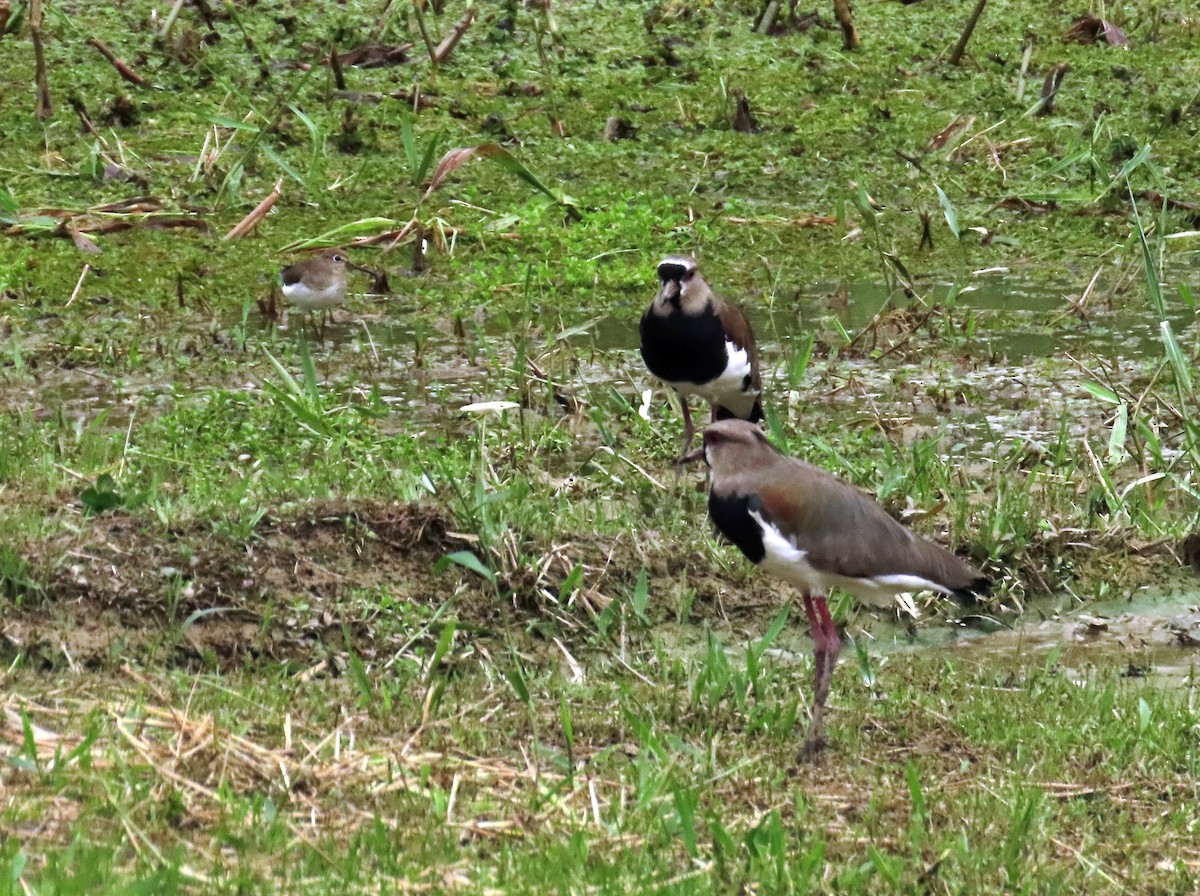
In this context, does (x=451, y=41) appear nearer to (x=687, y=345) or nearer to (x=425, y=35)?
(x=425, y=35)

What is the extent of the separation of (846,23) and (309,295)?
4.75m

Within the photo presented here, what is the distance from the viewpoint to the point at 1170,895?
13.0 ft

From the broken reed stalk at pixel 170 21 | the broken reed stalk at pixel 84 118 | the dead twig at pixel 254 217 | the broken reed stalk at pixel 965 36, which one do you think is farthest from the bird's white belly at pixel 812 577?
the broken reed stalk at pixel 170 21

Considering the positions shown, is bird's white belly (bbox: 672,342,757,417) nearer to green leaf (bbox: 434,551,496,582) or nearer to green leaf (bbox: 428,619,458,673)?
green leaf (bbox: 434,551,496,582)

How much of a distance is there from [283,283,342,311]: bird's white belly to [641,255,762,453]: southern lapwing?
161 cm

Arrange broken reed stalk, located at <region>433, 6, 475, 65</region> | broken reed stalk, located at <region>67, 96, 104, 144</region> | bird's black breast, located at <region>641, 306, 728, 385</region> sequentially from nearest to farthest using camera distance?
bird's black breast, located at <region>641, 306, 728, 385</region> < broken reed stalk, located at <region>67, 96, 104, 144</region> < broken reed stalk, located at <region>433, 6, 475, 65</region>

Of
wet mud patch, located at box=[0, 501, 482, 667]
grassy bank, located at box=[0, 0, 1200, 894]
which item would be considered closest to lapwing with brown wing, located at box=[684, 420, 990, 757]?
grassy bank, located at box=[0, 0, 1200, 894]

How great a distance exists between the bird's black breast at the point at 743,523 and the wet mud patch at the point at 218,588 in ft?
3.21

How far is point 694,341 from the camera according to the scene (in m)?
7.42

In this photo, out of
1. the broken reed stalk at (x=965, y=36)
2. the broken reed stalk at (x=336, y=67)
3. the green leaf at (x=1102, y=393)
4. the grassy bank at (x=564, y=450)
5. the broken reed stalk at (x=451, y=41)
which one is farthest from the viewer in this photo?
the broken reed stalk at (x=965, y=36)

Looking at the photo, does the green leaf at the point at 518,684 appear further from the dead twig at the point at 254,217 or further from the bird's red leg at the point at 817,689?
the dead twig at the point at 254,217

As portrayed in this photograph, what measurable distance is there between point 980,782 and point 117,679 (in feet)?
7.11

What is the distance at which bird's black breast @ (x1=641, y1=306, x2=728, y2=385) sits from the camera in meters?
7.44

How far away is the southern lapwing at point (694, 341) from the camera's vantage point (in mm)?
7465
